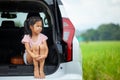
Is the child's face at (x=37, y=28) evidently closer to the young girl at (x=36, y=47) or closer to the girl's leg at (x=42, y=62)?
the young girl at (x=36, y=47)

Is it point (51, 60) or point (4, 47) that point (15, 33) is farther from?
point (51, 60)

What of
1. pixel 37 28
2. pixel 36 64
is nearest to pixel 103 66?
pixel 37 28

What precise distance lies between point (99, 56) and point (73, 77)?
6156mm

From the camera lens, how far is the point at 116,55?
11867 millimetres

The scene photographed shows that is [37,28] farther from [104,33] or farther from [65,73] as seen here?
[104,33]

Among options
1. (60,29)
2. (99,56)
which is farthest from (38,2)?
(99,56)

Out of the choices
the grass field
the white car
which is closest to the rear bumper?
the white car

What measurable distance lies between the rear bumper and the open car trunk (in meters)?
0.05

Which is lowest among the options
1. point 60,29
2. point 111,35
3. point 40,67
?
point 111,35

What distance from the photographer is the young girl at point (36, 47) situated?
20.6 feet

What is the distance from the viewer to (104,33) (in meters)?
19.0

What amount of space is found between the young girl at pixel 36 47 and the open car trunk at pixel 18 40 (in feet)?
0.26

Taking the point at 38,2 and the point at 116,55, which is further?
Answer: the point at 116,55

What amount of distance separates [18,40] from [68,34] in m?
1.94
